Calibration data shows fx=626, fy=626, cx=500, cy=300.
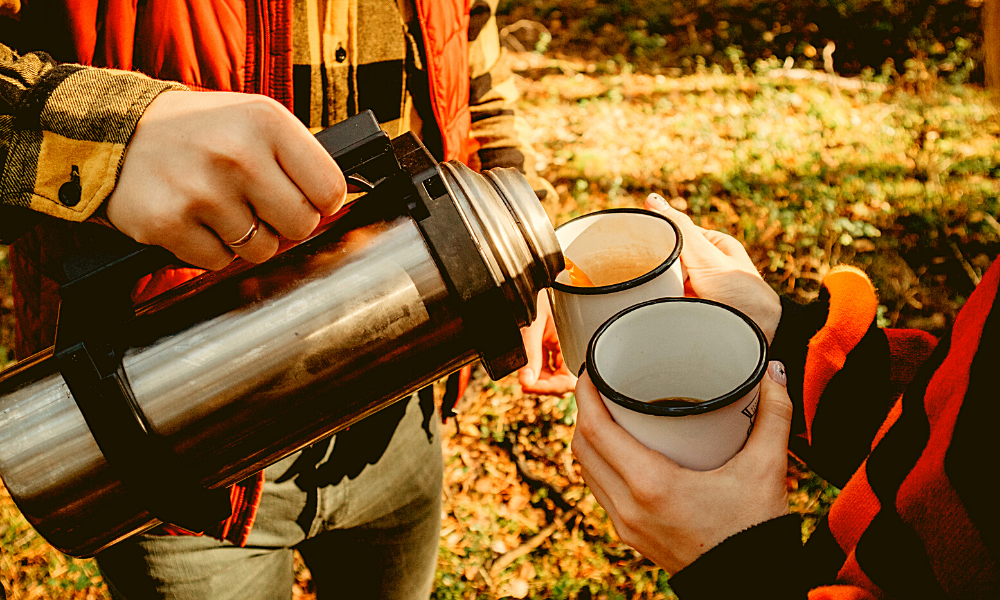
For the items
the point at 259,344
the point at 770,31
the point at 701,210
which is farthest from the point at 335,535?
the point at 770,31

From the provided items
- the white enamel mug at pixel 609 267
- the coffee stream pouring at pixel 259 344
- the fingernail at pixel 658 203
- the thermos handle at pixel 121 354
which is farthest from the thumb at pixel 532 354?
the thermos handle at pixel 121 354

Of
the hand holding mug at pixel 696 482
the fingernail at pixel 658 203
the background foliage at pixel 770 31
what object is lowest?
the background foliage at pixel 770 31

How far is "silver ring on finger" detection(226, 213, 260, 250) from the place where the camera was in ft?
2.85

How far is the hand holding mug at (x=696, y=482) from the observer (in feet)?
3.25

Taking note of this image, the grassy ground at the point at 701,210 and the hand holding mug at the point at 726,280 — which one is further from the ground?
the hand holding mug at the point at 726,280

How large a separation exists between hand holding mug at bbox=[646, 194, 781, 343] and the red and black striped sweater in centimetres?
24

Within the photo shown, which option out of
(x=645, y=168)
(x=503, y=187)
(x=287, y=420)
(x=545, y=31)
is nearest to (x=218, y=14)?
(x=503, y=187)

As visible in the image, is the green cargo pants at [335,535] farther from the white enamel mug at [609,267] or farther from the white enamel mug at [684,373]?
the white enamel mug at [684,373]

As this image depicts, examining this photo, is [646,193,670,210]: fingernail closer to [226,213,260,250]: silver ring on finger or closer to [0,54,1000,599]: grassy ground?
[0,54,1000,599]: grassy ground

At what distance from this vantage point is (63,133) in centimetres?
88

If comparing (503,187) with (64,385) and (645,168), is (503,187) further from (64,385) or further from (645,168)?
(645,168)

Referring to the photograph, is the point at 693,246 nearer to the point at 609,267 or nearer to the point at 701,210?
the point at 609,267

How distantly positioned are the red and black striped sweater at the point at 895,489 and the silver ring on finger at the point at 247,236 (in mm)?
863

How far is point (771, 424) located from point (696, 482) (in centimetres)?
16
